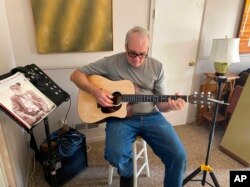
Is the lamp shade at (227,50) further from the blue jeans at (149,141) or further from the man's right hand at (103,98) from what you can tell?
the man's right hand at (103,98)

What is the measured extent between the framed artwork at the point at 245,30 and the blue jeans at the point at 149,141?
1.72 metres

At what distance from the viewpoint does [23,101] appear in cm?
115

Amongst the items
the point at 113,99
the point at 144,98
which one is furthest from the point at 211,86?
the point at 113,99

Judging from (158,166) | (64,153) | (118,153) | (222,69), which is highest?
(222,69)

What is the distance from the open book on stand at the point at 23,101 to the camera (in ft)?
3.49

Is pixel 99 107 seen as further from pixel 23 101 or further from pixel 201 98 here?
pixel 201 98

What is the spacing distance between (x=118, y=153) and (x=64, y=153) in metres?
0.54

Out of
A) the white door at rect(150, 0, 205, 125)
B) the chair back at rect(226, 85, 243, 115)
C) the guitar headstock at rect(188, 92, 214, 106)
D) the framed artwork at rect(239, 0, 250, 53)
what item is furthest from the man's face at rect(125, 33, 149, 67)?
the framed artwork at rect(239, 0, 250, 53)

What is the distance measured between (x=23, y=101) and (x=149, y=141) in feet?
2.87

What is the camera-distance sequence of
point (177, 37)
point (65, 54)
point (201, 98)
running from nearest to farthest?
point (201, 98) → point (65, 54) → point (177, 37)

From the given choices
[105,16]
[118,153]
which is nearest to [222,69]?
[105,16]

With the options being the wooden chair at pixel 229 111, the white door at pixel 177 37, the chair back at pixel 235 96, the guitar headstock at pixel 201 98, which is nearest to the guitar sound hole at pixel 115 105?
the guitar headstock at pixel 201 98

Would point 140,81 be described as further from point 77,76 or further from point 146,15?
point 146,15

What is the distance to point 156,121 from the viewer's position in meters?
1.56
